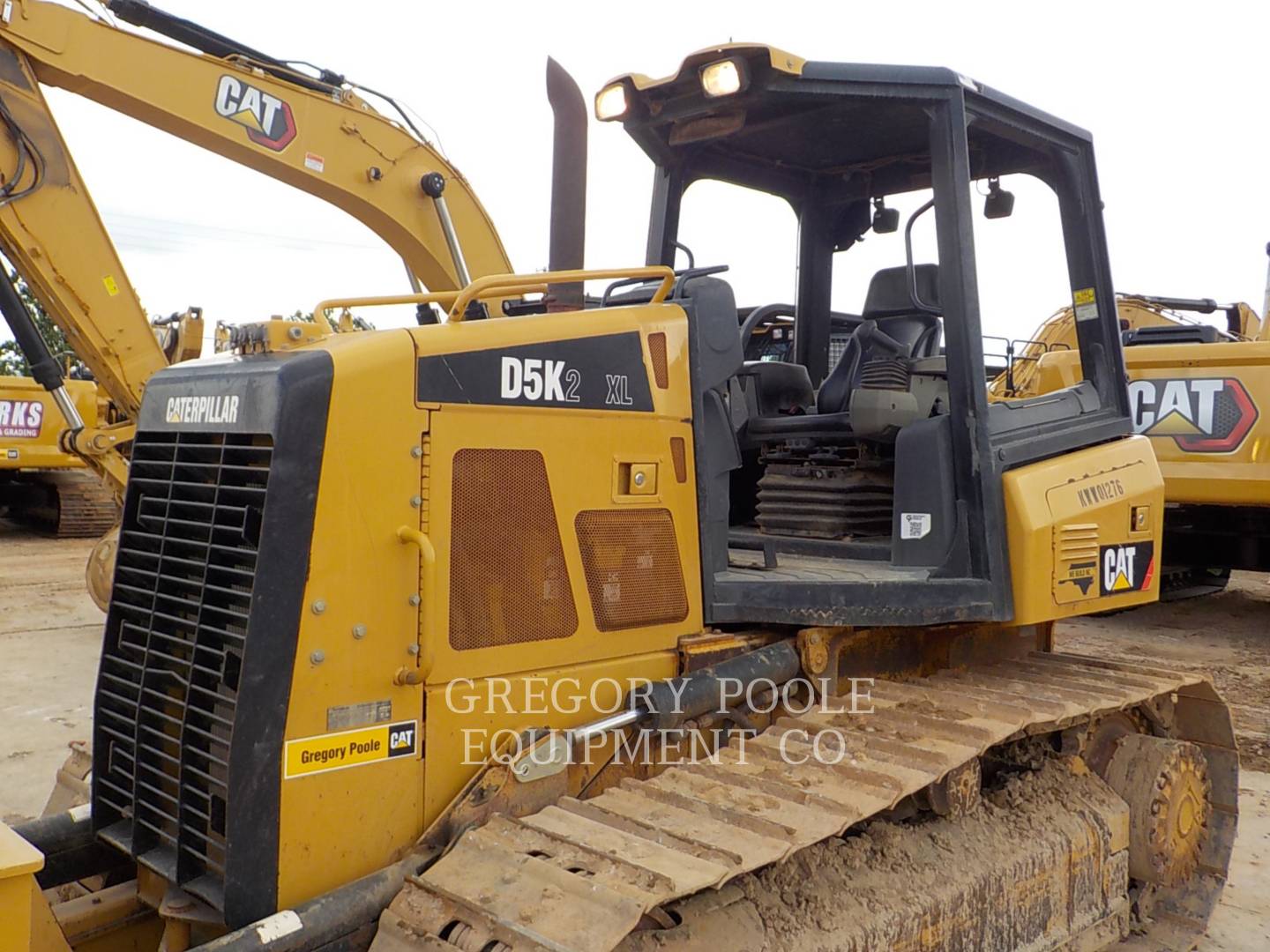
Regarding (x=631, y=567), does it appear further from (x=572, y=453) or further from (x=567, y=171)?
(x=567, y=171)

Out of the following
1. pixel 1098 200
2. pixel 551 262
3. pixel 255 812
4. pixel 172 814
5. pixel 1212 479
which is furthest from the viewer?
pixel 1212 479

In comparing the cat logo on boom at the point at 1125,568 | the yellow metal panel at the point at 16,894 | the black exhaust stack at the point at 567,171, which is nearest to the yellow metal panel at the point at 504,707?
the yellow metal panel at the point at 16,894

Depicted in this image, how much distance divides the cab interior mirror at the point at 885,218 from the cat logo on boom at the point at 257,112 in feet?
16.3

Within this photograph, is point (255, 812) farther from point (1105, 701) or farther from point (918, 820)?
point (1105, 701)

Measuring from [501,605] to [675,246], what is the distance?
1.94m

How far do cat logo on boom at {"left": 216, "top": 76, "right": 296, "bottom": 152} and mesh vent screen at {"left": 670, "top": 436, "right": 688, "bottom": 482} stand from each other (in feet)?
19.4

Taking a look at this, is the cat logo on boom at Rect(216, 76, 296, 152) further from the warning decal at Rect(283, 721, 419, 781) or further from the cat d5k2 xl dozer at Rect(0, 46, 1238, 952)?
the warning decal at Rect(283, 721, 419, 781)

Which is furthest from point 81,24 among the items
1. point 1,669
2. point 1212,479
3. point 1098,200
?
point 1212,479

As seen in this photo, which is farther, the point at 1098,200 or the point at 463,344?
the point at 1098,200

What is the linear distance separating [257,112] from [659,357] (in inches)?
232

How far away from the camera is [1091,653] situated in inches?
344

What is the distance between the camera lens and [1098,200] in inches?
165

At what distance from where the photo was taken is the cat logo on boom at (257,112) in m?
7.89

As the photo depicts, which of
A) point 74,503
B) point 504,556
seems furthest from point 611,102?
point 74,503
